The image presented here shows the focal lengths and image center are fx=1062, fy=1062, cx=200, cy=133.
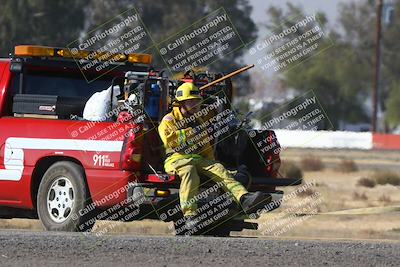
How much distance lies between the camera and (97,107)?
469 inches

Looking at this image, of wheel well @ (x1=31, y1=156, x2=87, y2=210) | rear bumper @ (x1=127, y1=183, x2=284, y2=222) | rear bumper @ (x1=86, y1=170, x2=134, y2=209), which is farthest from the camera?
wheel well @ (x1=31, y1=156, x2=87, y2=210)

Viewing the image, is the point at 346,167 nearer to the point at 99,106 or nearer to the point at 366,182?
the point at 366,182

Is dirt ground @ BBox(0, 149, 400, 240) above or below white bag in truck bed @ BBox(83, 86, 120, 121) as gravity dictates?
below

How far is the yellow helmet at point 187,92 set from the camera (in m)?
11.6

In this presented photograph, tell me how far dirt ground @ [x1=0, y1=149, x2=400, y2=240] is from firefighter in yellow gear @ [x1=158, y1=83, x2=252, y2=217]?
1227 millimetres

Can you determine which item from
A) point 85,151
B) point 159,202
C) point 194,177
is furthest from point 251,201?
point 85,151

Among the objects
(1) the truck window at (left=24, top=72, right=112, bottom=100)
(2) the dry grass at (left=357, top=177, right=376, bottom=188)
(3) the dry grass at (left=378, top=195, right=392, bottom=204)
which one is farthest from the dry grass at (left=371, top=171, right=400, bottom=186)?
(1) the truck window at (left=24, top=72, right=112, bottom=100)

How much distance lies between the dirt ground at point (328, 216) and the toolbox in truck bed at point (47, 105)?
6.33ft

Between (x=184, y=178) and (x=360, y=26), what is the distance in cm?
7382

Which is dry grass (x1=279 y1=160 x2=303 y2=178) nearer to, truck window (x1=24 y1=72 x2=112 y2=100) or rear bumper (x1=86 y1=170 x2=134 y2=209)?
truck window (x1=24 y1=72 x2=112 y2=100)

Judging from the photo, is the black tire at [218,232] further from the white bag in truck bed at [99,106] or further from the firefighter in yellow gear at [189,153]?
the white bag in truck bed at [99,106]

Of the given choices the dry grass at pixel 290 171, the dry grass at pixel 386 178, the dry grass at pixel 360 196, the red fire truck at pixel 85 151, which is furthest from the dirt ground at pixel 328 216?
the red fire truck at pixel 85 151

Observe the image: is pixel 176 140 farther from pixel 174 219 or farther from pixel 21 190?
pixel 21 190

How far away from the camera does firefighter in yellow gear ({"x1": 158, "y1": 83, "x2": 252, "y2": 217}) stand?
1134cm
